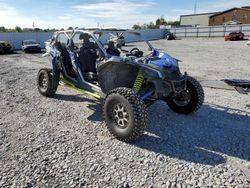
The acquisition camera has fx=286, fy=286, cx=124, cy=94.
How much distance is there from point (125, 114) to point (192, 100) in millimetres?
1939

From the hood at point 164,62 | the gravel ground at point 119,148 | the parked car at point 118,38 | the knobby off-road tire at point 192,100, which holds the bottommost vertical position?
the gravel ground at point 119,148

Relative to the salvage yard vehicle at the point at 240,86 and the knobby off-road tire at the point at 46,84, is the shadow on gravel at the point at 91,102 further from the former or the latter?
the salvage yard vehicle at the point at 240,86

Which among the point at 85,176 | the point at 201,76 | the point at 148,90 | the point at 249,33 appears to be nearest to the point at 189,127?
the point at 148,90

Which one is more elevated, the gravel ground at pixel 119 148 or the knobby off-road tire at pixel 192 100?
the knobby off-road tire at pixel 192 100

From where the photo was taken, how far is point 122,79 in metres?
5.86

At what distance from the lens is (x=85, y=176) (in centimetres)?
398

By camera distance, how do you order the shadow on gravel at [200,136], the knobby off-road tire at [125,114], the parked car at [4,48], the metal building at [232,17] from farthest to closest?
the metal building at [232,17] < the parked car at [4,48] < the knobby off-road tire at [125,114] < the shadow on gravel at [200,136]

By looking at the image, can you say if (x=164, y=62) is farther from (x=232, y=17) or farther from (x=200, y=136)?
(x=232, y=17)

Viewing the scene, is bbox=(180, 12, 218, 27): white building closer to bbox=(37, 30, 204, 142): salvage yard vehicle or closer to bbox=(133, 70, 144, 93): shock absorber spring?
bbox=(37, 30, 204, 142): salvage yard vehicle

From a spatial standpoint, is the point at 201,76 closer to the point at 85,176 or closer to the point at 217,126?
the point at 217,126

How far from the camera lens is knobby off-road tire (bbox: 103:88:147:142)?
4805mm

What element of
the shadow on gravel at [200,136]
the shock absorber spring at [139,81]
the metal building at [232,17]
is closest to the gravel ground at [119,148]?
the shadow on gravel at [200,136]

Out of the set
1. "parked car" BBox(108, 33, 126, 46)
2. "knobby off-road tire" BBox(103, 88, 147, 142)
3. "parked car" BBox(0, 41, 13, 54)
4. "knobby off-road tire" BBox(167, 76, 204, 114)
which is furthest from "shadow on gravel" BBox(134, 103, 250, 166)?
"parked car" BBox(0, 41, 13, 54)

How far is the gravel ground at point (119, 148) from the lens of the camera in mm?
3922
